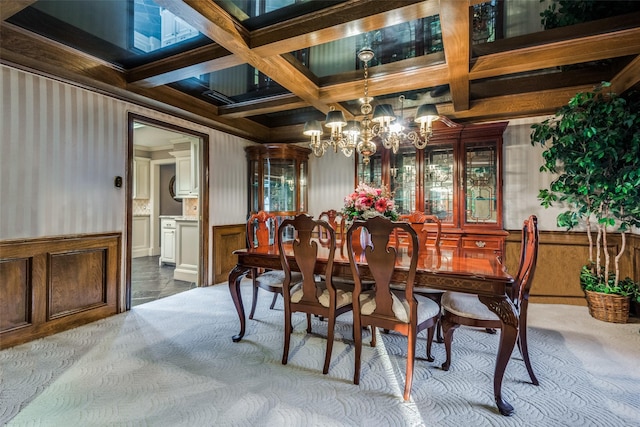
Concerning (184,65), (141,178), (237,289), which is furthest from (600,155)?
(141,178)

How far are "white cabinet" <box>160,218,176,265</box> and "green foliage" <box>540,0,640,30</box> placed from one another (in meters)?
6.05

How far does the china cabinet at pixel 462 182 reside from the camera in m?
3.60

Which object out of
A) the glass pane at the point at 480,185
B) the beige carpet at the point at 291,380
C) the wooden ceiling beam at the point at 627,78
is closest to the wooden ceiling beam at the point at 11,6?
the beige carpet at the point at 291,380

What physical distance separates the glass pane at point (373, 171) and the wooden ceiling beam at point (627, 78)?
2470 millimetres

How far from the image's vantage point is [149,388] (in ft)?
6.11

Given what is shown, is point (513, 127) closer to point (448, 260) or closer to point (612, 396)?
point (448, 260)

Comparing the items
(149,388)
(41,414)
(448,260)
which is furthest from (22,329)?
(448,260)

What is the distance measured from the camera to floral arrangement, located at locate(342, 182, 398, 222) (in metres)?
2.31

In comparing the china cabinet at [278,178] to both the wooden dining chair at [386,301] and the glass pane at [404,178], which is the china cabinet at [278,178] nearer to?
the glass pane at [404,178]

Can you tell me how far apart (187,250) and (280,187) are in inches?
69.1

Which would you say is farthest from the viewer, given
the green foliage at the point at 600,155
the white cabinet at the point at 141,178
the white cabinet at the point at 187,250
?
the white cabinet at the point at 141,178

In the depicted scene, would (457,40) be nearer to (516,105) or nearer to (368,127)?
(368,127)

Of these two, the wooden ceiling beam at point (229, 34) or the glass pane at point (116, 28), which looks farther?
the glass pane at point (116, 28)

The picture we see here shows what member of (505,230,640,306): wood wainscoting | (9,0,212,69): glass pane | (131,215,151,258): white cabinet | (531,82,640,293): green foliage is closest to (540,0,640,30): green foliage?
(531,82,640,293): green foliage
